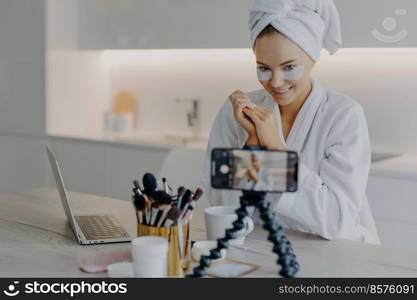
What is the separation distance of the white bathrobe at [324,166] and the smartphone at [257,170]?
44cm

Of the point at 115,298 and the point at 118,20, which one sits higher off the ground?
the point at 118,20

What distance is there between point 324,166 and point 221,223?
0.38m

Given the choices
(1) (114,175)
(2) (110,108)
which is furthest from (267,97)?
(2) (110,108)

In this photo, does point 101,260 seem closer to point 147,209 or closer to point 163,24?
point 147,209

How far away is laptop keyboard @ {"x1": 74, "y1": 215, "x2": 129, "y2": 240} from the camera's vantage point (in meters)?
1.41

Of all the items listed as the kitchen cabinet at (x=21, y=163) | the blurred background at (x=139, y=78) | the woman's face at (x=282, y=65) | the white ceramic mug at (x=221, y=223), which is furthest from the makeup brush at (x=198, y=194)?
the kitchen cabinet at (x=21, y=163)

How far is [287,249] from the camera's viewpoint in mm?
1113

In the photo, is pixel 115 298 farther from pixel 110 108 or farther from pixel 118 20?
pixel 110 108

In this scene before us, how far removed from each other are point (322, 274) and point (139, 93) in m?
2.90

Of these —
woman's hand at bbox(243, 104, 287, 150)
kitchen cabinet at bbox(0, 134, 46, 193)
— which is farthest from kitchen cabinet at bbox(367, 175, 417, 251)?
kitchen cabinet at bbox(0, 134, 46, 193)

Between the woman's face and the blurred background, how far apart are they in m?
1.25

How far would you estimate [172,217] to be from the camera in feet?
3.68

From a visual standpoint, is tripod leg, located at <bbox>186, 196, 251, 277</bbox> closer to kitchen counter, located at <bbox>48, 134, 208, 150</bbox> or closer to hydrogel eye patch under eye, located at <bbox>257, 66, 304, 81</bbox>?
hydrogel eye patch under eye, located at <bbox>257, 66, 304, 81</bbox>

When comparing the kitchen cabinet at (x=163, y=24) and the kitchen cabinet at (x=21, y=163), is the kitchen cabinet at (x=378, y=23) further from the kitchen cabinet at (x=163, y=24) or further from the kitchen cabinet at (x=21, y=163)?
the kitchen cabinet at (x=21, y=163)
